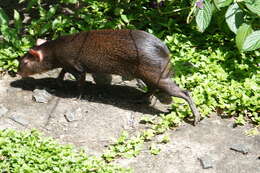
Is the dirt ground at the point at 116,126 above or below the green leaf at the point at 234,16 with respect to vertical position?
below

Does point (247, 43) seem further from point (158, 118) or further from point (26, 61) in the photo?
point (26, 61)

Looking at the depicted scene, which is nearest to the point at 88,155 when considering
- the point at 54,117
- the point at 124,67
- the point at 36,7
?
the point at 54,117

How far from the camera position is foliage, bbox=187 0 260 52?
5.94 meters

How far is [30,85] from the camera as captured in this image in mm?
6801

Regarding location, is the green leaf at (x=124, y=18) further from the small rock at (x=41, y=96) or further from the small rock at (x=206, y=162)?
the small rock at (x=206, y=162)

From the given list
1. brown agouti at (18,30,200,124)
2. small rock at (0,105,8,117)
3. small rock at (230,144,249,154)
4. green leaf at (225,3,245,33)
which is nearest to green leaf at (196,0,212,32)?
green leaf at (225,3,245,33)

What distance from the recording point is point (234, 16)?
6.20 m

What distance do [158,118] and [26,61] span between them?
186cm

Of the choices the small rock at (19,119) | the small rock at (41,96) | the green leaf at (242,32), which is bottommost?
the small rock at (41,96)

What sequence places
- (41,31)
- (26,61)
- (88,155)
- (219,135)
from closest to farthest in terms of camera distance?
1. (88,155)
2. (219,135)
3. (26,61)
4. (41,31)

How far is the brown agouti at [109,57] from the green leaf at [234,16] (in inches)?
32.2

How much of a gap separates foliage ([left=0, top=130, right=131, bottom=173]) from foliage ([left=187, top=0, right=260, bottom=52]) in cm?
190

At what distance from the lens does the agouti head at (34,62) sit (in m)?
6.74

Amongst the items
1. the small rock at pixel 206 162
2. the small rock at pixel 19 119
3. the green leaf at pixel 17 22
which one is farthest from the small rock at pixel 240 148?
the green leaf at pixel 17 22
